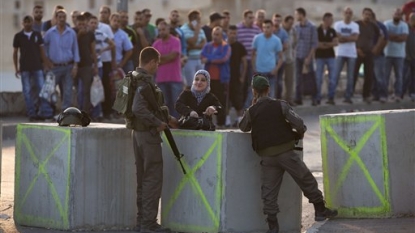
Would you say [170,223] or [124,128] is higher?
[124,128]

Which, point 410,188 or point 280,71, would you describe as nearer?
point 410,188

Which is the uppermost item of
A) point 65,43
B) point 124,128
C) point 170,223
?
point 65,43

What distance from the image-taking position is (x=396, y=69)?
2816cm

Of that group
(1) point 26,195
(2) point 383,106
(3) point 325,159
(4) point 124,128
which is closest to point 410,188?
(3) point 325,159

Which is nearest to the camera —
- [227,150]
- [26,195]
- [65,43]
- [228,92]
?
[227,150]

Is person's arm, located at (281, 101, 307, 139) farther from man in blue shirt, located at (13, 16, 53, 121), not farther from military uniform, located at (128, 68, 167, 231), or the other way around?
man in blue shirt, located at (13, 16, 53, 121)

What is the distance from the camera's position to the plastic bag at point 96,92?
2266 centimetres

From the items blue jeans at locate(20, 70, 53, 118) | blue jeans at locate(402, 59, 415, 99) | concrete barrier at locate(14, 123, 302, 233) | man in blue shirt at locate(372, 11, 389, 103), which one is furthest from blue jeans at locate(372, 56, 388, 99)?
concrete barrier at locate(14, 123, 302, 233)

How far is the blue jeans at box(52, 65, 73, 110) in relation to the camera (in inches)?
888

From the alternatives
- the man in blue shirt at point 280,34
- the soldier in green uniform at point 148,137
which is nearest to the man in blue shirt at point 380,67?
the man in blue shirt at point 280,34

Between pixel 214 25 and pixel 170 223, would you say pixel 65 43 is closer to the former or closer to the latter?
pixel 214 25

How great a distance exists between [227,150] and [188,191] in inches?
24.5

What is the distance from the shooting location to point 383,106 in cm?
2803

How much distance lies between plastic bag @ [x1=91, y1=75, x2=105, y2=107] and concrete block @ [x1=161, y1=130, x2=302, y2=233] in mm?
9573
